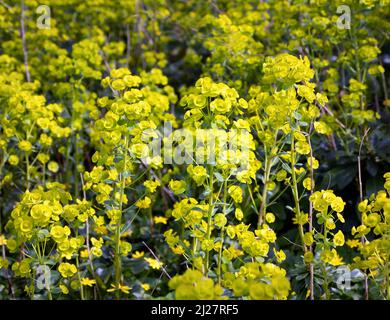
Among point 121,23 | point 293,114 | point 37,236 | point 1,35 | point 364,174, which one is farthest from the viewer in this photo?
point 121,23

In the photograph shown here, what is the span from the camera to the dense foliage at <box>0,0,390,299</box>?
225cm

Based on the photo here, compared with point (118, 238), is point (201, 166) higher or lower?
higher

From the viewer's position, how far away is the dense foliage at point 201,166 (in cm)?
225

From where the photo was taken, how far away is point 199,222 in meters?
2.29

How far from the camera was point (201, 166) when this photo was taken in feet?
7.41

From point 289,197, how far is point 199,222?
1221 mm

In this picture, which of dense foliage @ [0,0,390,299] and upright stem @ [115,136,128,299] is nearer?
dense foliage @ [0,0,390,299]

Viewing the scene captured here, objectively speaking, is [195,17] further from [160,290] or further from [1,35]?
[160,290]

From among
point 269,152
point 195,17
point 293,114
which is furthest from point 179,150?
point 195,17

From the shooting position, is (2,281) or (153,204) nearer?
(2,281)

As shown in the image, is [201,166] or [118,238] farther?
[118,238]

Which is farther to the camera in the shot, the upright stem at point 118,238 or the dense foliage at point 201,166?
the upright stem at point 118,238
